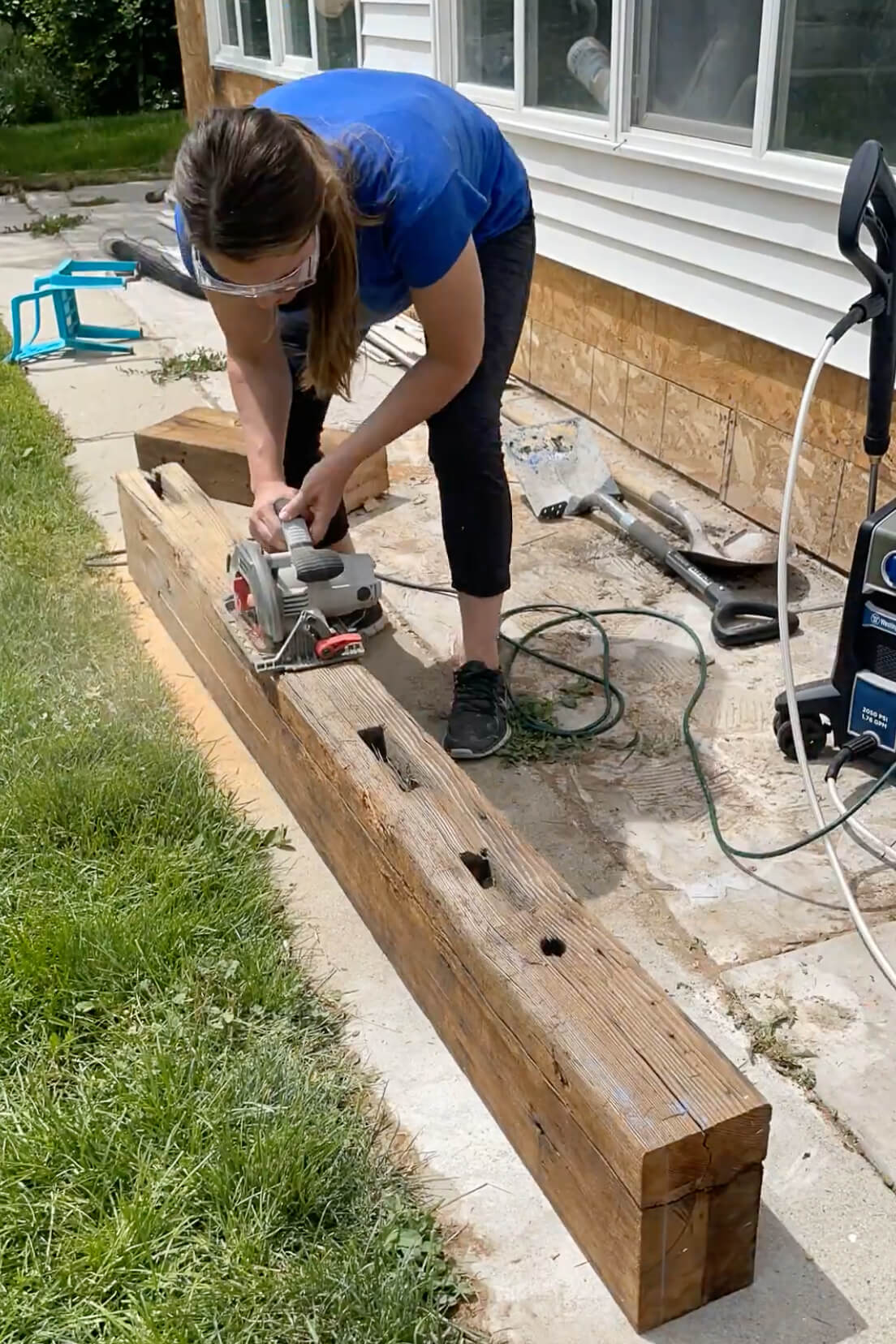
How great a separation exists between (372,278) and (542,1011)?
1.48m

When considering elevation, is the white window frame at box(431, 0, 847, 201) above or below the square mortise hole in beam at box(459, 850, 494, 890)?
above

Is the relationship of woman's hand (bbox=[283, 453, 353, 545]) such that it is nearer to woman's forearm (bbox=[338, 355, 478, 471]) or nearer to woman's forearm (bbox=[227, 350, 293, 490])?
woman's forearm (bbox=[338, 355, 478, 471])

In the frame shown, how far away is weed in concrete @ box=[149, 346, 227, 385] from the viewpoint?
20.1ft

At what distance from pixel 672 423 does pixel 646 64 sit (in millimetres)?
1291

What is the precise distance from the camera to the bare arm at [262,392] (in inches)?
107

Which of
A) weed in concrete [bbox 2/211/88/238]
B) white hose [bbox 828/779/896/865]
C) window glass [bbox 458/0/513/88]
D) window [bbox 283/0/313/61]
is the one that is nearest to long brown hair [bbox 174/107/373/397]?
white hose [bbox 828/779/896/865]

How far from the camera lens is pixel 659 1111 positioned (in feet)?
4.93

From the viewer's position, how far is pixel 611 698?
3.22 meters

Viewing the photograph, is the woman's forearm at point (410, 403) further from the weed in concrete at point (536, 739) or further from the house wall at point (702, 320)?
the house wall at point (702, 320)

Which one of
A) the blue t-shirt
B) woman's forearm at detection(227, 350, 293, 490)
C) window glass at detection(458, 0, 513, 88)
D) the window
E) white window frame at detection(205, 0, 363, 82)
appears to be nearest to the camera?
the blue t-shirt

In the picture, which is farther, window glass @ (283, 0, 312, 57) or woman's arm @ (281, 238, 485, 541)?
window glass @ (283, 0, 312, 57)

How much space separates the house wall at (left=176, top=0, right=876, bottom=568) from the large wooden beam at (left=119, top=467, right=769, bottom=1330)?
1958 millimetres

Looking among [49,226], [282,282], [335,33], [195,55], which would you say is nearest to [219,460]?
[282,282]

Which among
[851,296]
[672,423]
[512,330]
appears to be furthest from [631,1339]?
[672,423]
